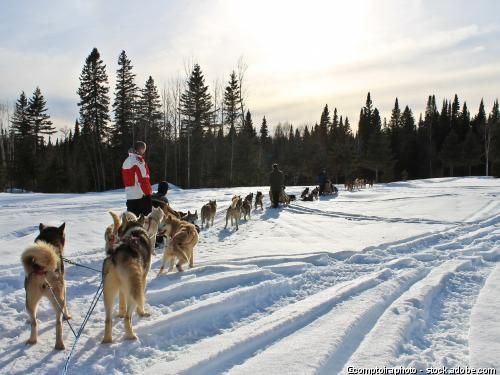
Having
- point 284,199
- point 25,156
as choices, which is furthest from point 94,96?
point 284,199

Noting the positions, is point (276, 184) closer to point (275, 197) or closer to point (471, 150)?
point (275, 197)

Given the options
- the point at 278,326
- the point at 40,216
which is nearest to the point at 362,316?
the point at 278,326

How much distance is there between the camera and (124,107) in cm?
3841

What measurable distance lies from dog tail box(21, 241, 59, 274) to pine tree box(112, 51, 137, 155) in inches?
1428

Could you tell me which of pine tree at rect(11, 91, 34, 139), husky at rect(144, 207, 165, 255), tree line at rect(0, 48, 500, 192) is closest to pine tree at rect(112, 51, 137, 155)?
tree line at rect(0, 48, 500, 192)

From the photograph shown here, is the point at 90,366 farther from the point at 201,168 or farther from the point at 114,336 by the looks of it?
the point at 201,168

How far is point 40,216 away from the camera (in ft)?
36.9

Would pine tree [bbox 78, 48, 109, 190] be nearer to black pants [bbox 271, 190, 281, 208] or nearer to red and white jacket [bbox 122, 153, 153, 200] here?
black pants [bbox 271, 190, 281, 208]

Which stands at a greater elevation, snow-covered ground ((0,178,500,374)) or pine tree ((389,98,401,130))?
pine tree ((389,98,401,130))

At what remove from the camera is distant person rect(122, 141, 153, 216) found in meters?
7.25

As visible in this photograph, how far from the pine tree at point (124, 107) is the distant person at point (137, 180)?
1272 inches

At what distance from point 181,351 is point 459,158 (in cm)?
5460

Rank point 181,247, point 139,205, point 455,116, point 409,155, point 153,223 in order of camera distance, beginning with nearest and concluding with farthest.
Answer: point 181,247
point 153,223
point 139,205
point 409,155
point 455,116

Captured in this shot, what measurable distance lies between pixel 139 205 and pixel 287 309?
4.16 metres
